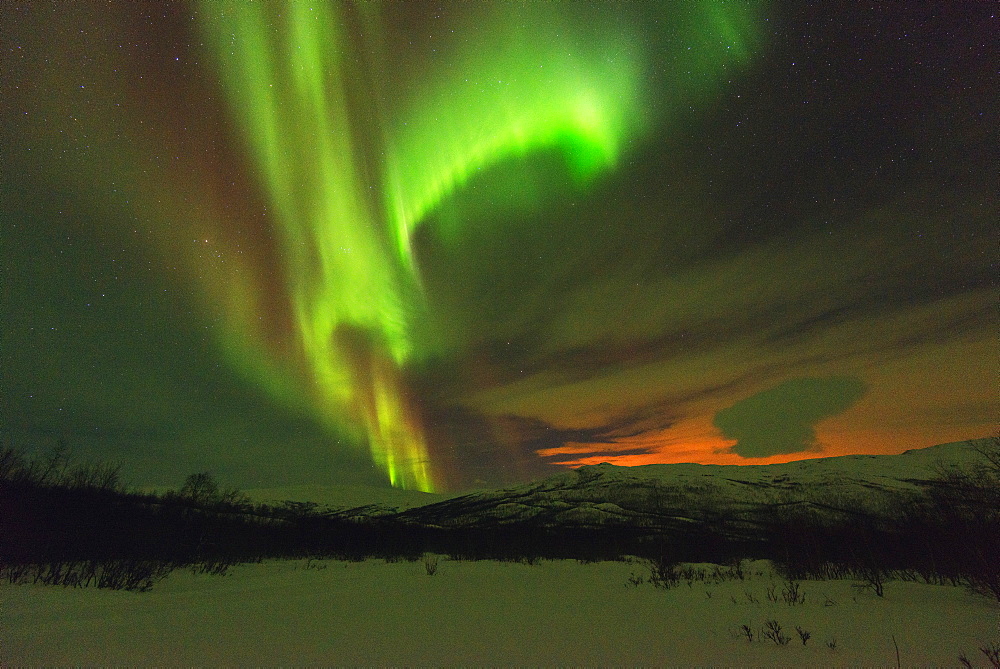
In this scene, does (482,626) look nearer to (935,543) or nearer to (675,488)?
(935,543)

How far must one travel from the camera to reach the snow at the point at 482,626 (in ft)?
15.1

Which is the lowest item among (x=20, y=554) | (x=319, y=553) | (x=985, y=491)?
(x=319, y=553)

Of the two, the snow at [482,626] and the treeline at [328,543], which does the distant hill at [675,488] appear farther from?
the snow at [482,626]

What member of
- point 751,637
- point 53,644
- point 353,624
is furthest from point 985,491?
point 53,644

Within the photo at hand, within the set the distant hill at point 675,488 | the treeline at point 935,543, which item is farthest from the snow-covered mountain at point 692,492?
the treeline at point 935,543

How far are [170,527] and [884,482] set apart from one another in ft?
352

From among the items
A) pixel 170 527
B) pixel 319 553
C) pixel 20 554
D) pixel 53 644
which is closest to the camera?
pixel 53 644

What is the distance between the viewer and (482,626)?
6.05 metres

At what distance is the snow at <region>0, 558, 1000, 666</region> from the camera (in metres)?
4.61

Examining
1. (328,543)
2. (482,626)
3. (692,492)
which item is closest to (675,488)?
(692,492)

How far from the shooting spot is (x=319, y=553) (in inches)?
830

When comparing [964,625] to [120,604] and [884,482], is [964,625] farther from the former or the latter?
[884,482]

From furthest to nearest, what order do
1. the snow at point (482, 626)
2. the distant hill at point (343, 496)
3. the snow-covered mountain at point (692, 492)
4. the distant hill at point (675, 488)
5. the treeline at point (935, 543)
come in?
the distant hill at point (343, 496)
the distant hill at point (675, 488)
the snow-covered mountain at point (692, 492)
the treeline at point (935, 543)
the snow at point (482, 626)

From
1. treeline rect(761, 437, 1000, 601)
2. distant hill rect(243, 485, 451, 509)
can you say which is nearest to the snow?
treeline rect(761, 437, 1000, 601)
